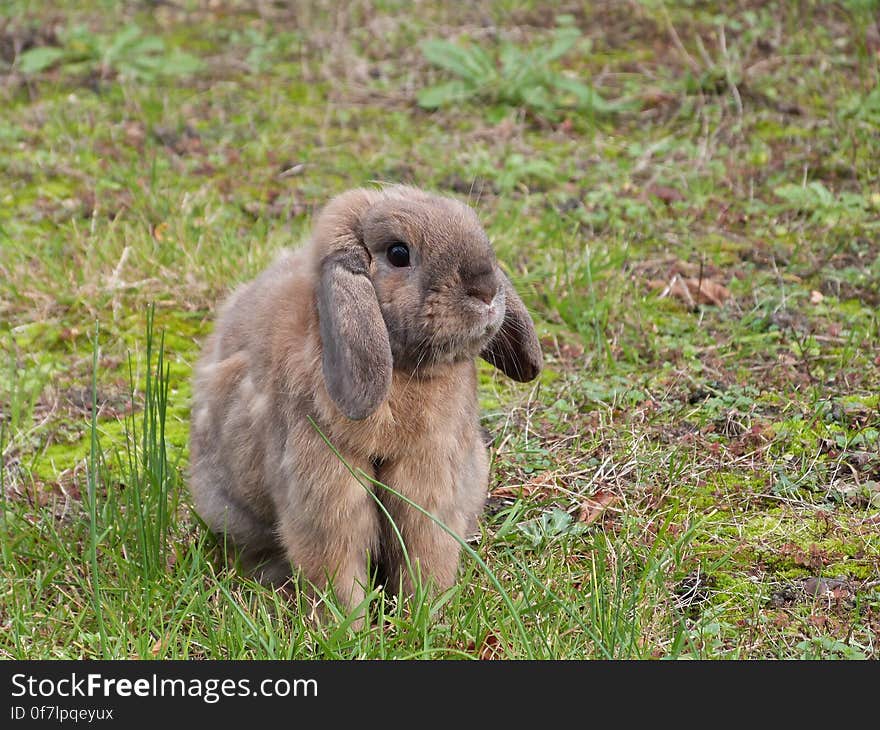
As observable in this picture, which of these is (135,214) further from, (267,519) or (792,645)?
(792,645)

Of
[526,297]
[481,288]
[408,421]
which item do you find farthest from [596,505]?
[526,297]

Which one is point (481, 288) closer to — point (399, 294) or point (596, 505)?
point (399, 294)

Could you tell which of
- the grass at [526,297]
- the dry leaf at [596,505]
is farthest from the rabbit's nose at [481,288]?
the dry leaf at [596,505]

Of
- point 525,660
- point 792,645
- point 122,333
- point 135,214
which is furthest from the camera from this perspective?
point 135,214

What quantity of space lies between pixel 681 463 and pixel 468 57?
3.82 metres

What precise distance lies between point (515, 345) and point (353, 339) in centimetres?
76

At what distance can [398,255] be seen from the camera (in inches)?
142

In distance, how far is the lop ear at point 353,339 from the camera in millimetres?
3436

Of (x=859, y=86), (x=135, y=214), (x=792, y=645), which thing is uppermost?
(x=859, y=86)

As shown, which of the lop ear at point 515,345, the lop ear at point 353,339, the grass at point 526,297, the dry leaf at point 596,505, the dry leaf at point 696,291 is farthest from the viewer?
the dry leaf at point 696,291

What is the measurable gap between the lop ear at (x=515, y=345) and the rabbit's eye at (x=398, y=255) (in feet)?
1.34

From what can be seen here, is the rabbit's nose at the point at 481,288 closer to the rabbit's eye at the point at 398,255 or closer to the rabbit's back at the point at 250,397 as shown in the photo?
the rabbit's eye at the point at 398,255

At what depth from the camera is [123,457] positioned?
459cm

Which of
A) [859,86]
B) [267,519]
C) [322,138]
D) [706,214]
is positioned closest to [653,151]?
[706,214]
